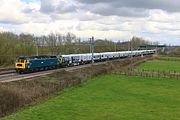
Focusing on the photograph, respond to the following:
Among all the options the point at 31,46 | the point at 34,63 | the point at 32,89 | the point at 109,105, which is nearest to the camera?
the point at 109,105

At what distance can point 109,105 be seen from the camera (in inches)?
1490

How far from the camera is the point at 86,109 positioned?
34719mm

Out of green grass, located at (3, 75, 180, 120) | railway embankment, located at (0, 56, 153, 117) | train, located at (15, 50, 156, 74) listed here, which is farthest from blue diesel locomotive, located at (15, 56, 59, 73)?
green grass, located at (3, 75, 180, 120)

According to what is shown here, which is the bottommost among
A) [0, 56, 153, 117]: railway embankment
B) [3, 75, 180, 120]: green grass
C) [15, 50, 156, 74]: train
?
[3, 75, 180, 120]: green grass

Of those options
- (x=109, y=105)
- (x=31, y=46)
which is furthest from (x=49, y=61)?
(x=109, y=105)

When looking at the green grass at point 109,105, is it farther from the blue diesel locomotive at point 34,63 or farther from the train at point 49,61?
the train at point 49,61

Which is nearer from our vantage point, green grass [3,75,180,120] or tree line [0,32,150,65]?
green grass [3,75,180,120]

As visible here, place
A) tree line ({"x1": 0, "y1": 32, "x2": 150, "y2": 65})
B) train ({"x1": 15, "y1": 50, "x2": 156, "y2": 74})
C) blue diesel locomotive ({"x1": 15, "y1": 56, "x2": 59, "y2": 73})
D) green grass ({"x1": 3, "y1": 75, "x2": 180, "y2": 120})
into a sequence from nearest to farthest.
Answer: green grass ({"x1": 3, "y1": 75, "x2": 180, "y2": 120}) < blue diesel locomotive ({"x1": 15, "y1": 56, "x2": 59, "y2": 73}) < train ({"x1": 15, "y1": 50, "x2": 156, "y2": 74}) < tree line ({"x1": 0, "y1": 32, "x2": 150, "y2": 65})

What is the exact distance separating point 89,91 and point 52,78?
8.05m

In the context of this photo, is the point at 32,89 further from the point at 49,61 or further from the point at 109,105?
the point at 49,61

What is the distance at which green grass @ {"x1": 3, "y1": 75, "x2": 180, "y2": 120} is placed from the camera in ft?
102

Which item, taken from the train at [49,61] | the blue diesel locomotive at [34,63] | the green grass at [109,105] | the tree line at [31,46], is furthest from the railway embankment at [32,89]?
the tree line at [31,46]

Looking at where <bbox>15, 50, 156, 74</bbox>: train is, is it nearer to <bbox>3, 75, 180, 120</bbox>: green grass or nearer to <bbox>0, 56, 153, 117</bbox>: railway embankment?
<bbox>0, 56, 153, 117</bbox>: railway embankment

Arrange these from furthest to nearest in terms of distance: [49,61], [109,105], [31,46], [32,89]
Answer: [31,46], [49,61], [32,89], [109,105]
